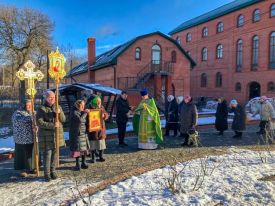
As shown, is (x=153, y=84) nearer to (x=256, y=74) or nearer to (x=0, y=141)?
(x=256, y=74)

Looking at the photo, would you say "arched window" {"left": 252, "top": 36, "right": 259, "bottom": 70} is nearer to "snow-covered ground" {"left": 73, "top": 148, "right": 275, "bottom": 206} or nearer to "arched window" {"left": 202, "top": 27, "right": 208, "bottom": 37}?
"arched window" {"left": 202, "top": 27, "right": 208, "bottom": 37}

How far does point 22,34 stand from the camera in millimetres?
36281

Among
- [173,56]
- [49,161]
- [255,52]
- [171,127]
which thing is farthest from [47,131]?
[255,52]

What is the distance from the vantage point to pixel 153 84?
26.0 m

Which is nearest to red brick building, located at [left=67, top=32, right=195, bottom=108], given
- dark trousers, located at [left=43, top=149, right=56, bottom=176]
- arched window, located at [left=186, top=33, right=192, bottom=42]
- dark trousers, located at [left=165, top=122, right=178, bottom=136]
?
dark trousers, located at [left=165, top=122, right=178, bottom=136]

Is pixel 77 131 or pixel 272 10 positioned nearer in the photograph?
pixel 77 131

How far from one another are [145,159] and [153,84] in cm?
1844

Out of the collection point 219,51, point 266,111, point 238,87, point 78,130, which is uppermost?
point 219,51

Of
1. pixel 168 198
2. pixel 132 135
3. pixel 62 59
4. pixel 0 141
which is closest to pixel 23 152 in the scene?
pixel 62 59

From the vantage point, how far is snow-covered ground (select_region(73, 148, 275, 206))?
483cm

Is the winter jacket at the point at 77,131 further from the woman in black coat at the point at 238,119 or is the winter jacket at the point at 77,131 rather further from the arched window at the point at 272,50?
the arched window at the point at 272,50

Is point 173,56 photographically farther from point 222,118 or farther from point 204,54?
point 222,118

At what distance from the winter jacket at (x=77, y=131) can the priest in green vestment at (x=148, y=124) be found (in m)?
2.37

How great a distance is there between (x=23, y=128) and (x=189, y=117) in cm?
481
